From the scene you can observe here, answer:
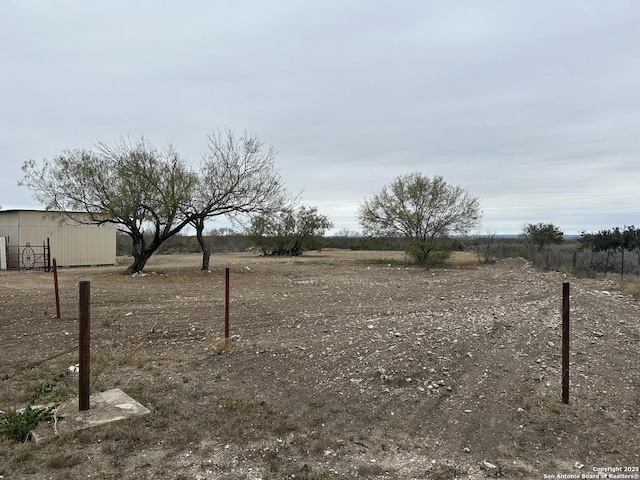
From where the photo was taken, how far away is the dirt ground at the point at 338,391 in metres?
3.39

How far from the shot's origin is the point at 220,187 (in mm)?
19312

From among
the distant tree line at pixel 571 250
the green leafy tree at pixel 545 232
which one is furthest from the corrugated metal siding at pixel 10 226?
the green leafy tree at pixel 545 232

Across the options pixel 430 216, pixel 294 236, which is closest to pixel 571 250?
pixel 430 216

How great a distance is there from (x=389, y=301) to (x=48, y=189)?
1527 cm

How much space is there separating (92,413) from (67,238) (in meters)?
24.1

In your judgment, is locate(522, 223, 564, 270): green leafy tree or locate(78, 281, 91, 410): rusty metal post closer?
locate(78, 281, 91, 410): rusty metal post

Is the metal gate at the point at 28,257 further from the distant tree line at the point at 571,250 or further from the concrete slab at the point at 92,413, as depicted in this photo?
the distant tree line at the point at 571,250

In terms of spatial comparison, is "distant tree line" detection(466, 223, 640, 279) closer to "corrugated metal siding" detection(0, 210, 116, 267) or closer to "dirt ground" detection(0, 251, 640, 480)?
"dirt ground" detection(0, 251, 640, 480)

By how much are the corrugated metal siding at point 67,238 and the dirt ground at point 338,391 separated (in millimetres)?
16630

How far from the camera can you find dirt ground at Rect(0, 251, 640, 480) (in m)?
3.39

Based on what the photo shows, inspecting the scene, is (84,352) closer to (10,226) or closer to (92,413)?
(92,413)

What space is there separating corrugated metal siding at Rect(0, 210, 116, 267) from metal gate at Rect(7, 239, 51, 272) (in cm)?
30

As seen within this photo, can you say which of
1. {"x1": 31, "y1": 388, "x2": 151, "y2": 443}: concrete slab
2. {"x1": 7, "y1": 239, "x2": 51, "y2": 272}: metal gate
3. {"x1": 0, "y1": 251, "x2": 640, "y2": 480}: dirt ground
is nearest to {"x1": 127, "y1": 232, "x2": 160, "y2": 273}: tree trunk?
{"x1": 7, "y1": 239, "x2": 51, "y2": 272}: metal gate

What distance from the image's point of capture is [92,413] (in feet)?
13.6
